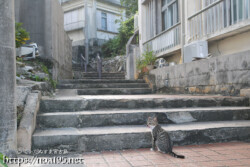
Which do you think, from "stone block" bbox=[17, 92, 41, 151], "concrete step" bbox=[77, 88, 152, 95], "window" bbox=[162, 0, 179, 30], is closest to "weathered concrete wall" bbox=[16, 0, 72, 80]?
"concrete step" bbox=[77, 88, 152, 95]

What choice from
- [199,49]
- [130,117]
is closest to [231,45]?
[199,49]

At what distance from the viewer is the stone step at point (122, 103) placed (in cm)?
330

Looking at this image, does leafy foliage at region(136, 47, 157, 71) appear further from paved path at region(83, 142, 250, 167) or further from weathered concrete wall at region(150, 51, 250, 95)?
paved path at region(83, 142, 250, 167)

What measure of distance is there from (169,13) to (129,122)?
5.82 m

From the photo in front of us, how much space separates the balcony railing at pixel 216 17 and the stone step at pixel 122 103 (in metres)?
1.76

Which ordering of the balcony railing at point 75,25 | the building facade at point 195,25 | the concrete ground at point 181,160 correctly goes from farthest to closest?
the balcony railing at point 75,25
the building facade at point 195,25
the concrete ground at point 181,160

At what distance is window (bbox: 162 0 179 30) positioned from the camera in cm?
743

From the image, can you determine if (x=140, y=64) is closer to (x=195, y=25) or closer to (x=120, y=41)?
(x=195, y=25)

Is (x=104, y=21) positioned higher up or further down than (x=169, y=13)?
higher up

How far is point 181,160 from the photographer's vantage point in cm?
226

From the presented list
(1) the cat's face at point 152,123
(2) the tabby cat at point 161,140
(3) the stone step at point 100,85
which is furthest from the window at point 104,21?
(2) the tabby cat at point 161,140

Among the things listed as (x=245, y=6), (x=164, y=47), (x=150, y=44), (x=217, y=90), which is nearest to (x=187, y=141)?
(x=217, y=90)

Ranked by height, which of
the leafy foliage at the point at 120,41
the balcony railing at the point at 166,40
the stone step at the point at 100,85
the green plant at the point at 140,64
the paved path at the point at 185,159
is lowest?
the paved path at the point at 185,159

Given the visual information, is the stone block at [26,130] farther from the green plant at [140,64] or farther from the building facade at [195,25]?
the green plant at [140,64]
